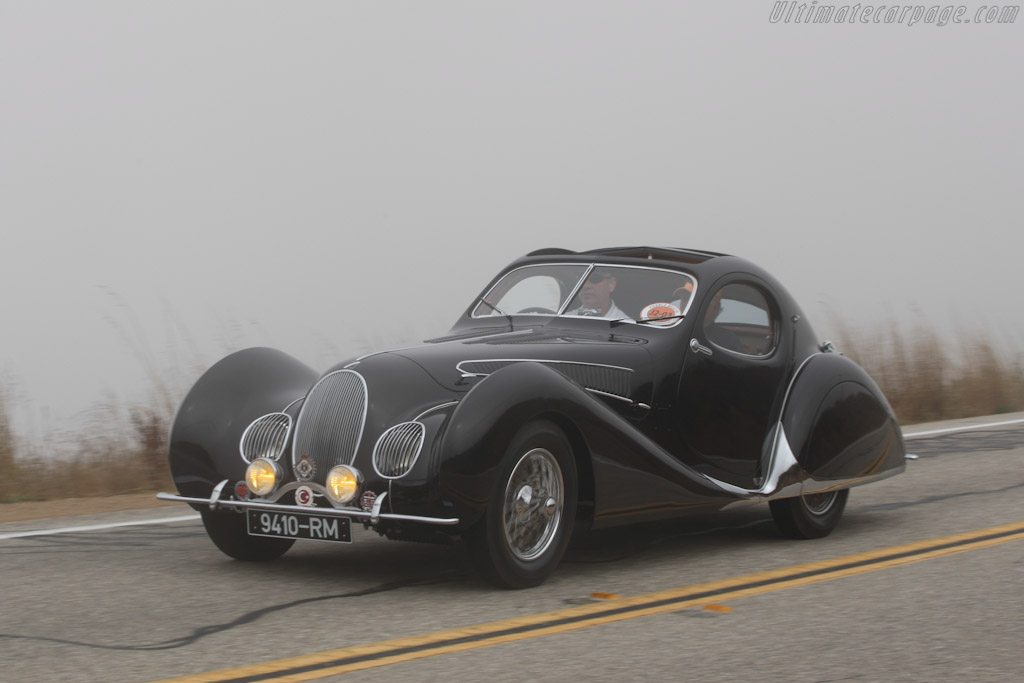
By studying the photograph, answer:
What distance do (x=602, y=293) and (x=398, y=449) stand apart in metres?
2.19

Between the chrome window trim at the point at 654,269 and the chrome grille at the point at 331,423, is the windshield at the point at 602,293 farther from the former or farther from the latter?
the chrome grille at the point at 331,423

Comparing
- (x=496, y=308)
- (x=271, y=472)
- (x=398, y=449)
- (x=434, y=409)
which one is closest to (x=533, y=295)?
(x=496, y=308)

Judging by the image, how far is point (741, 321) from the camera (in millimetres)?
7504

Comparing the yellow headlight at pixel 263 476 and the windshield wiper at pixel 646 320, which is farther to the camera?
the windshield wiper at pixel 646 320

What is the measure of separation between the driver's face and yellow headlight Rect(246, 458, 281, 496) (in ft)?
7.46

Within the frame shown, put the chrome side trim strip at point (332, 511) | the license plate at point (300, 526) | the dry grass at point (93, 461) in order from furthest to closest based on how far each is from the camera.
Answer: the dry grass at point (93, 461) < the license plate at point (300, 526) < the chrome side trim strip at point (332, 511)

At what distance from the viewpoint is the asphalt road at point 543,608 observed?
4418 millimetres

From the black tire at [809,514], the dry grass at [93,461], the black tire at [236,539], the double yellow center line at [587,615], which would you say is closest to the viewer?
the double yellow center line at [587,615]

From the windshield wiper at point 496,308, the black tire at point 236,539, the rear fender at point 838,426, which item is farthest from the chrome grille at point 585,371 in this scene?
the black tire at point 236,539

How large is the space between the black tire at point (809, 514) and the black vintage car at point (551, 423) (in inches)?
0.5

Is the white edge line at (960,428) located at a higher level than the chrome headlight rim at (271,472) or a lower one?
lower

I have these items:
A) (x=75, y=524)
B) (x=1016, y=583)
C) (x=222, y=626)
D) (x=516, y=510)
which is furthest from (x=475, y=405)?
(x=75, y=524)

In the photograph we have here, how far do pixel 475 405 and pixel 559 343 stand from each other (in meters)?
1.21

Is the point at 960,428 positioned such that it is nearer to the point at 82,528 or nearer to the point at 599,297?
the point at 599,297
